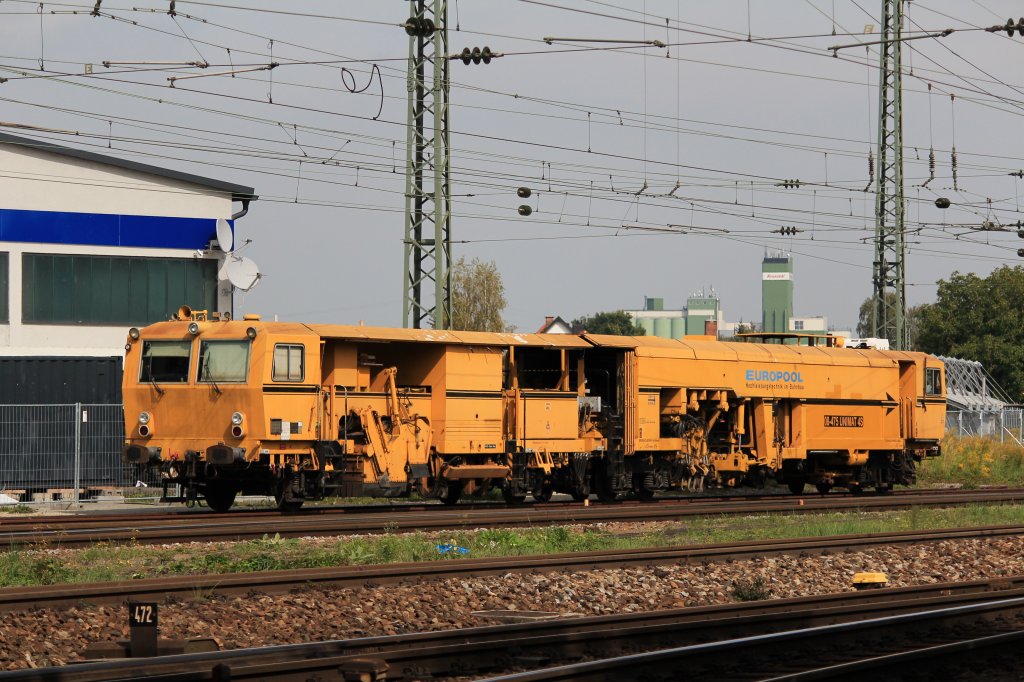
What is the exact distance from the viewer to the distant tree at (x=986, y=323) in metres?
86.9

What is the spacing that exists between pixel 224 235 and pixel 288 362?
17409mm

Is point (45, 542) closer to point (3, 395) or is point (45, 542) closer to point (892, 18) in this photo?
point (3, 395)

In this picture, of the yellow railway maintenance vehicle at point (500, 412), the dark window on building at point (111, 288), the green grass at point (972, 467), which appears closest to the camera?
the yellow railway maintenance vehicle at point (500, 412)

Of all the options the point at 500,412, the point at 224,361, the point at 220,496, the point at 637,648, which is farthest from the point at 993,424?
the point at 637,648

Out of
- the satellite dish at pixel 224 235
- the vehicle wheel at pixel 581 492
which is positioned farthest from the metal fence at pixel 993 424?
the satellite dish at pixel 224 235

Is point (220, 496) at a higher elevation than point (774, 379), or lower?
lower

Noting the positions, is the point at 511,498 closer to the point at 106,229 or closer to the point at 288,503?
the point at 288,503

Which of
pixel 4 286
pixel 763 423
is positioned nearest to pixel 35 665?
pixel 763 423

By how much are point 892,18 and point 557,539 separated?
2634 cm

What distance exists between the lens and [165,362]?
2306 centimetres

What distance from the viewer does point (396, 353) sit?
2489 cm

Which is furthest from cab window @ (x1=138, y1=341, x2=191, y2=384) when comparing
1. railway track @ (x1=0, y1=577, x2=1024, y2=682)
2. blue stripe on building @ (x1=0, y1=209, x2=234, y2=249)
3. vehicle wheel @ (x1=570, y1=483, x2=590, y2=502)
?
blue stripe on building @ (x1=0, y1=209, x2=234, y2=249)

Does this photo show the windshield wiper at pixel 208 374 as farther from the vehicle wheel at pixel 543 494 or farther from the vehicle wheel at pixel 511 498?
the vehicle wheel at pixel 543 494

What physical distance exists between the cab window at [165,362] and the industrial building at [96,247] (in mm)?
13903
